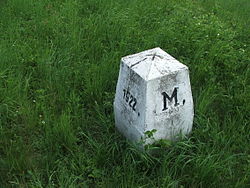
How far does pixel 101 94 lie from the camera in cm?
310

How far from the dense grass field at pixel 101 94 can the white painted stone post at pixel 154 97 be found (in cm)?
16

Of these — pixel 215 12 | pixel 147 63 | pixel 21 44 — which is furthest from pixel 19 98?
pixel 215 12

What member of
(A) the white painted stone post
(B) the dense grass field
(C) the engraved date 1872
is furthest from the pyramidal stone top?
(B) the dense grass field

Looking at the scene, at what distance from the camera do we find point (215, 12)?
5.53 meters

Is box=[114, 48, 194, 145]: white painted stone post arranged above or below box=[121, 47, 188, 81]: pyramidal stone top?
below

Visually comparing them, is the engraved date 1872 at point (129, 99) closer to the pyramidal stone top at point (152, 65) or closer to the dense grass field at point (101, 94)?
the pyramidal stone top at point (152, 65)

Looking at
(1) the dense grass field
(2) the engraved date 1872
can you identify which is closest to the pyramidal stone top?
(2) the engraved date 1872

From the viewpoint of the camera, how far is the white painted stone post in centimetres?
229

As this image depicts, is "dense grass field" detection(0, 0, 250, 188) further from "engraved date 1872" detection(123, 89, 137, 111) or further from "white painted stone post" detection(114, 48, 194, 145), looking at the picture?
"engraved date 1872" detection(123, 89, 137, 111)

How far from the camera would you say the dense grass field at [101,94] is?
2396 mm

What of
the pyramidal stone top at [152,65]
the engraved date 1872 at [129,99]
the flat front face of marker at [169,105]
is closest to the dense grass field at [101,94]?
the flat front face of marker at [169,105]

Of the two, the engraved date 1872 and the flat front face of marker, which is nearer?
the flat front face of marker

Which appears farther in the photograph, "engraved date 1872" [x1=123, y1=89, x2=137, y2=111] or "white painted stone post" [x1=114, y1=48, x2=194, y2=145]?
"engraved date 1872" [x1=123, y1=89, x2=137, y2=111]

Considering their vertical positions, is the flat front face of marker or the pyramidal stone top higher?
the pyramidal stone top
